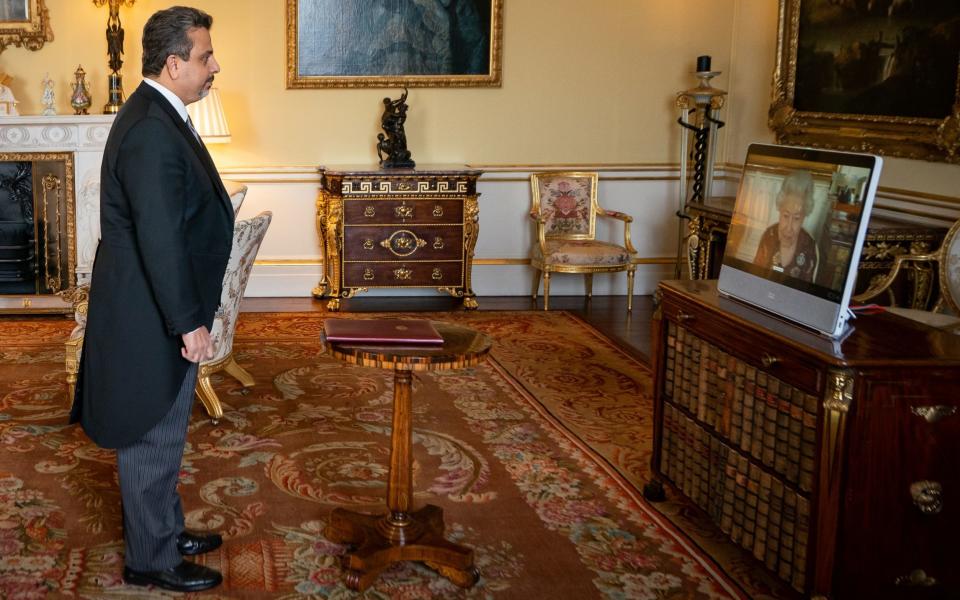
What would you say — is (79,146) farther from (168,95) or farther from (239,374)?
(168,95)

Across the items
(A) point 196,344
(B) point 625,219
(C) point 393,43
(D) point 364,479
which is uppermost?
(C) point 393,43

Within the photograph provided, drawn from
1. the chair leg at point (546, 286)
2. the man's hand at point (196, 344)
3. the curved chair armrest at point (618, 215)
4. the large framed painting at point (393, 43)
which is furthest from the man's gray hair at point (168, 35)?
the curved chair armrest at point (618, 215)

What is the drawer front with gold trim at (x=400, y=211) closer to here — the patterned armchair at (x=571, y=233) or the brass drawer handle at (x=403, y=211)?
the brass drawer handle at (x=403, y=211)

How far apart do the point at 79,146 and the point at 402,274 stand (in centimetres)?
250

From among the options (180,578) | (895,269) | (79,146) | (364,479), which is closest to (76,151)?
(79,146)

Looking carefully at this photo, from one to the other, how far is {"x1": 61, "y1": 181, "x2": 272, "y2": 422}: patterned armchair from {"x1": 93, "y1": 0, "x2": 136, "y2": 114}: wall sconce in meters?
2.96

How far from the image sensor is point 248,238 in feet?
15.9

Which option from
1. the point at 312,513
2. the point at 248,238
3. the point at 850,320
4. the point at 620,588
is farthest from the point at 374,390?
the point at 850,320

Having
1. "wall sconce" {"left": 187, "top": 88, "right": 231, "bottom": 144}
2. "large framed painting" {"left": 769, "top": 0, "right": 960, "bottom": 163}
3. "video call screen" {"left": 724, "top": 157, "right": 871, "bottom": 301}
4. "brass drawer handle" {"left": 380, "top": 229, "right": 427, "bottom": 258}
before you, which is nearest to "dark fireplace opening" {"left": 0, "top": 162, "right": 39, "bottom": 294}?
"wall sconce" {"left": 187, "top": 88, "right": 231, "bottom": 144}

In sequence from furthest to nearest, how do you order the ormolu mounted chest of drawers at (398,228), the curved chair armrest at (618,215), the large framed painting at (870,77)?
1. the curved chair armrest at (618,215)
2. the ormolu mounted chest of drawers at (398,228)
3. the large framed painting at (870,77)

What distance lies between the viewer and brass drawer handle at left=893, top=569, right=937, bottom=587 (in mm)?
3020

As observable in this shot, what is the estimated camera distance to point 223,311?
195 inches

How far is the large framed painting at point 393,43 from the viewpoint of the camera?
8.09 meters

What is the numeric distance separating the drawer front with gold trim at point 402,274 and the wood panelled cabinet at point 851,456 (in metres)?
4.68
